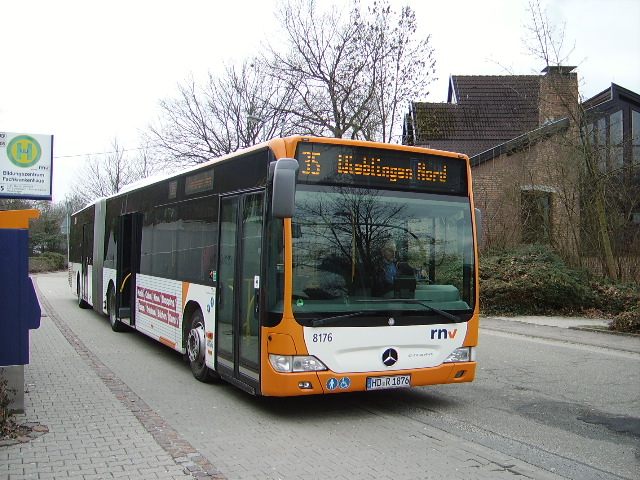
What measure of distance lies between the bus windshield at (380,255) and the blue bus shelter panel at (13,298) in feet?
8.93

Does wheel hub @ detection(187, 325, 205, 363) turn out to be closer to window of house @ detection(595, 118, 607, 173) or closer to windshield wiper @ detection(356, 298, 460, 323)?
windshield wiper @ detection(356, 298, 460, 323)

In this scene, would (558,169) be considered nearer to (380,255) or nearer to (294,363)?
(380,255)

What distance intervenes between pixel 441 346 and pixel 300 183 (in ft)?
7.82

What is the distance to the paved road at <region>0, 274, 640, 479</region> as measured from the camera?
5.30 metres

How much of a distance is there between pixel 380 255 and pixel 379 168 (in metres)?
0.96

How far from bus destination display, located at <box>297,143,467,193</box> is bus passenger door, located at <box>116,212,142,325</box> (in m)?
6.28

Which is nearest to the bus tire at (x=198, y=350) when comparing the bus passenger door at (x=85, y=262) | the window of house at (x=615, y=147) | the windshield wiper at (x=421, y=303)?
the windshield wiper at (x=421, y=303)

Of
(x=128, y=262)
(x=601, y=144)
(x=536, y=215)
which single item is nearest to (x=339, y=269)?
(x=128, y=262)

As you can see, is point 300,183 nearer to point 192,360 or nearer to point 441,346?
point 441,346

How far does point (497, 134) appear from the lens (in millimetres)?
33188

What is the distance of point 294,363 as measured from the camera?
6414 millimetres

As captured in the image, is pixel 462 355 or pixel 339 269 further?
pixel 462 355

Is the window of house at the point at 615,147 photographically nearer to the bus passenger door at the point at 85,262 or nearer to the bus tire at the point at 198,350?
the bus tire at the point at 198,350

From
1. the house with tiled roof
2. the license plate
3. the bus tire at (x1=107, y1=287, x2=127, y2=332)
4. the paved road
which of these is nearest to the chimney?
the house with tiled roof
